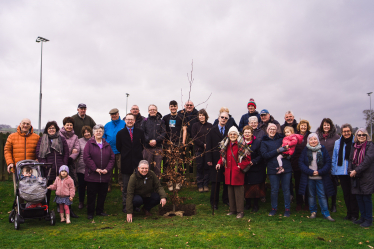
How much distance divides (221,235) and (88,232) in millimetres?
2448

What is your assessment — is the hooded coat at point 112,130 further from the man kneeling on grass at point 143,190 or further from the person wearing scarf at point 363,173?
the person wearing scarf at point 363,173

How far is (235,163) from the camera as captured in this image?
6.38 meters

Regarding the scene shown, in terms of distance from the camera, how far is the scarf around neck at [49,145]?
6.50 metres

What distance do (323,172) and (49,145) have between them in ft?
20.3

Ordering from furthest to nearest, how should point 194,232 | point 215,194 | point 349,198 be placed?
point 215,194 < point 349,198 < point 194,232

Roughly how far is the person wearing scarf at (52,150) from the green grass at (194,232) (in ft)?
3.84

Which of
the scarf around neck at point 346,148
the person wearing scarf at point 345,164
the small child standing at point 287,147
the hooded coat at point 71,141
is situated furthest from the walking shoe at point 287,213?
the hooded coat at point 71,141

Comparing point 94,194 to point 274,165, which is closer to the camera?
point 274,165

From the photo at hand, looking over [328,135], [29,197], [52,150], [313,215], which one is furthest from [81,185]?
[328,135]

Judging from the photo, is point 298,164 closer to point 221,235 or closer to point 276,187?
point 276,187

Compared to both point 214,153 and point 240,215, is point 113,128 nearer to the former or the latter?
point 214,153

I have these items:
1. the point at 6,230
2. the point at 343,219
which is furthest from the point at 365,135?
the point at 6,230

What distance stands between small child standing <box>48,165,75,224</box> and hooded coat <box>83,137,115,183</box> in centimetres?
42

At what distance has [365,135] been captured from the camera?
595 centimetres
